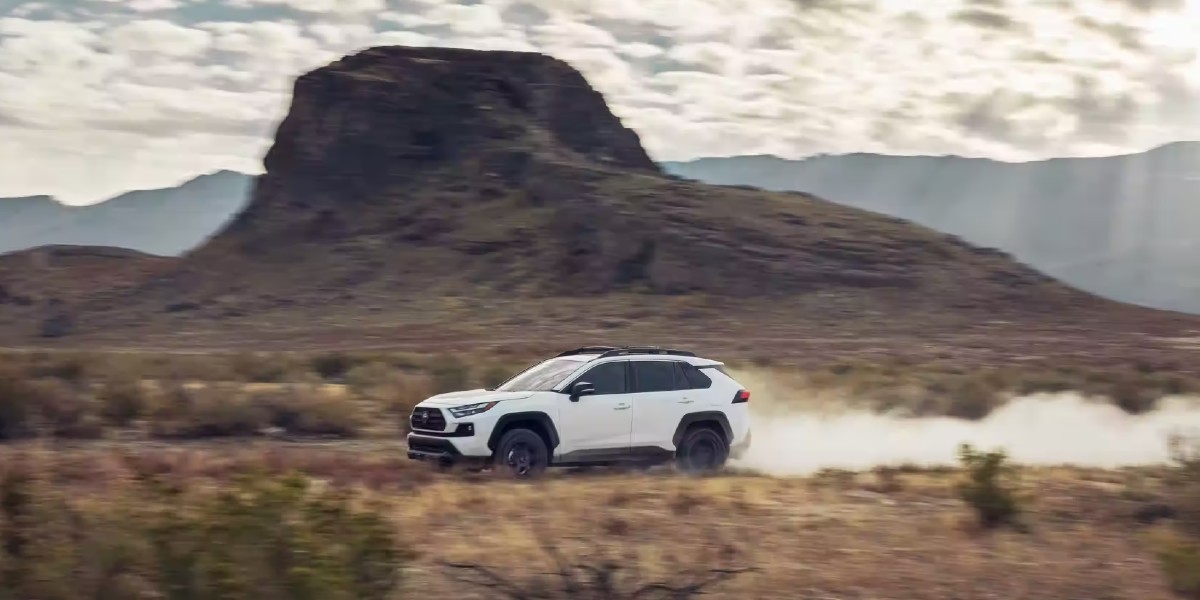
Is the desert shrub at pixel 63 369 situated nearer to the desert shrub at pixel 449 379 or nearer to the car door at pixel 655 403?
the desert shrub at pixel 449 379

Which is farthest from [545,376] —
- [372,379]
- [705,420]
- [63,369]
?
[63,369]

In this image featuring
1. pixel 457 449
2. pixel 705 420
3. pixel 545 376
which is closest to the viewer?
pixel 457 449

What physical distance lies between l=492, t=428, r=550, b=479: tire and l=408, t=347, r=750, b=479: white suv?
11mm

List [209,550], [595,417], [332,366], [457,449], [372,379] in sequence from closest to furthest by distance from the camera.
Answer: [209,550] → [457,449] → [595,417] → [372,379] → [332,366]

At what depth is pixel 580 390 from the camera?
1538 centimetres

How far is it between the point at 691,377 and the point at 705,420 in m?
0.54

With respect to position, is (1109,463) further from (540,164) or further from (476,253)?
(540,164)

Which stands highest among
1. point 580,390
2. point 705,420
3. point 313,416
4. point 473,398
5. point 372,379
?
point 580,390

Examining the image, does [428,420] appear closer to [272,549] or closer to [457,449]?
[457,449]

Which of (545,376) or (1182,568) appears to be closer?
(1182,568)

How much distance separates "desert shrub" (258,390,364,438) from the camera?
2158cm

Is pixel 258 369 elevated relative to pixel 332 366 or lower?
lower

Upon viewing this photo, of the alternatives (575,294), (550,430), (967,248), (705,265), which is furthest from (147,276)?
(550,430)

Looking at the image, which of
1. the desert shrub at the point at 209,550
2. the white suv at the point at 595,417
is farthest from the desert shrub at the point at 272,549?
the white suv at the point at 595,417
